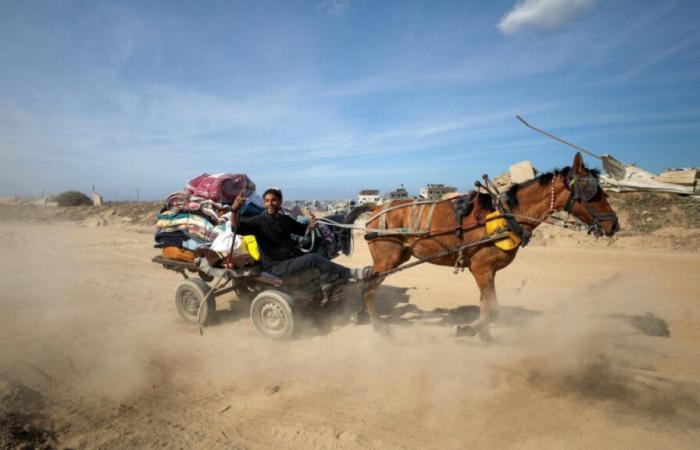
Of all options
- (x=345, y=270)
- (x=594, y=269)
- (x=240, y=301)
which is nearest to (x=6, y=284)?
(x=240, y=301)

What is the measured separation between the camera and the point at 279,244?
5.54 m

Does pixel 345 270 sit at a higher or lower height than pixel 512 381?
higher

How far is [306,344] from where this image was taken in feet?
16.5

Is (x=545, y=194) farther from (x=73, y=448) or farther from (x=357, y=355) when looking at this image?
(x=73, y=448)

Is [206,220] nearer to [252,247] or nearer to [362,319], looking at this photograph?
[252,247]

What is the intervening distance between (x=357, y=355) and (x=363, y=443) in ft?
5.59

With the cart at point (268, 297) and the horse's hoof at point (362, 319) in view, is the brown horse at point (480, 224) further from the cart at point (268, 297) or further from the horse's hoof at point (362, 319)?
the cart at point (268, 297)

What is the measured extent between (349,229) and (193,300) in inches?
115

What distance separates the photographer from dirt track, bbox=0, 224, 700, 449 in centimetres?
305

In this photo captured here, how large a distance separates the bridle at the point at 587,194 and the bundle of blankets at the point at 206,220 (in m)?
4.42

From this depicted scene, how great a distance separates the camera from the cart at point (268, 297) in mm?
5031

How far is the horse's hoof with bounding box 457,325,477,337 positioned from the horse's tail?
94.7 inches

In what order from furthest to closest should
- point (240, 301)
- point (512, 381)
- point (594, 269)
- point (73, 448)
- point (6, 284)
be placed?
point (594, 269) → point (6, 284) → point (240, 301) → point (512, 381) → point (73, 448)

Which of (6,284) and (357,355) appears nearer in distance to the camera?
(357,355)
